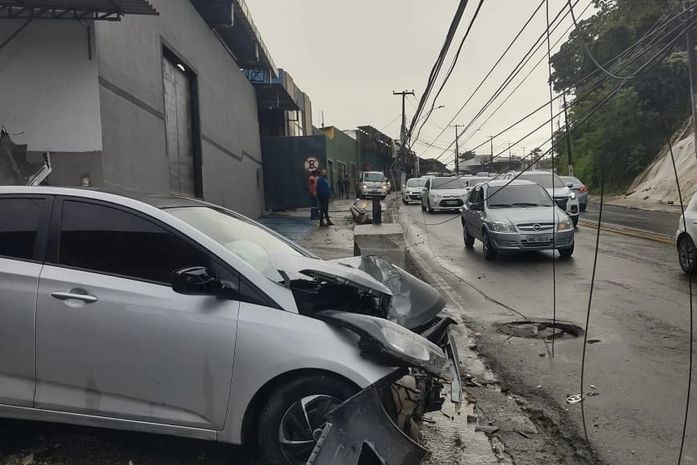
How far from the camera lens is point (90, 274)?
3312 millimetres

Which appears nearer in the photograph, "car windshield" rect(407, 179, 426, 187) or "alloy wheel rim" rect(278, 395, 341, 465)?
"alloy wheel rim" rect(278, 395, 341, 465)

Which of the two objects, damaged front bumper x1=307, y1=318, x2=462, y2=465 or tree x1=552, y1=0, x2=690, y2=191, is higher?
tree x1=552, y1=0, x2=690, y2=191

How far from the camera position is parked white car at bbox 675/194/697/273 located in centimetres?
852

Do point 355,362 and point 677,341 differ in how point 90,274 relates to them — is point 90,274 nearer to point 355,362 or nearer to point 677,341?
point 355,362

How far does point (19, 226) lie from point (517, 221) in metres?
9.18

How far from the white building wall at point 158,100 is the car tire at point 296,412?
613 cm

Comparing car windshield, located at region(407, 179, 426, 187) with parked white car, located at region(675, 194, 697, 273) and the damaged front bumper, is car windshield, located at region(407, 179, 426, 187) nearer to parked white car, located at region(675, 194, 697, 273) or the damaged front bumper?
parked white car, located at region(675, 194, 697, 273)

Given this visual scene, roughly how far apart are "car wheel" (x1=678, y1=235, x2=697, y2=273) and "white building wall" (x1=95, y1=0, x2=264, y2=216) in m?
8.60

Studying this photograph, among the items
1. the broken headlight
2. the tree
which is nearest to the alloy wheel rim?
the broken headlight

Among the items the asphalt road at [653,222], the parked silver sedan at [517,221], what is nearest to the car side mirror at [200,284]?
the parked silver sedan at [517,221]

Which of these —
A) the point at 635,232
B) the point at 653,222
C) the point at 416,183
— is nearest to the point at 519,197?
the point at 635,232

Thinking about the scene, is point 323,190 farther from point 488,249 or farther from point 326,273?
point 326,273

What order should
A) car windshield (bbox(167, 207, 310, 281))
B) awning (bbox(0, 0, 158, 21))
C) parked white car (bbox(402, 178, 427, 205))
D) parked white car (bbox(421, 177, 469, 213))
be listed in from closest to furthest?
car windshield (bbox(167, 207, 310, 281)) → awning (bbox(0, 0, 158, 21)) → parked white car (bbox(421, 177, 469, 213)) → parked white car (bbox(402, 178, 427, 205))

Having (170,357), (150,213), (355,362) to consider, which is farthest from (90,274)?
(355,362)
